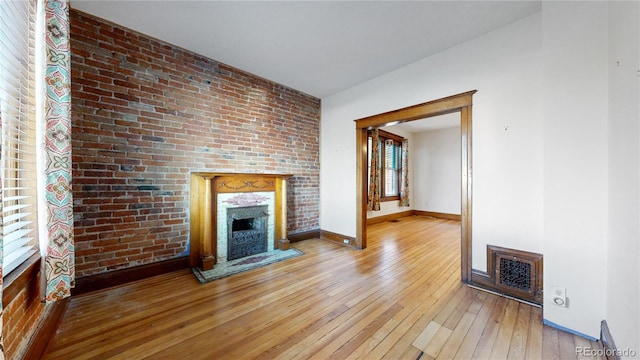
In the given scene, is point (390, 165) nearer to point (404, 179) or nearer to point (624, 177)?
point (404, 179)

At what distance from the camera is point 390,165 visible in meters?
6.59

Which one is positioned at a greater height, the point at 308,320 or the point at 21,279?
the point at 21,279

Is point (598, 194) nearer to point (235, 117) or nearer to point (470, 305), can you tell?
point (470, 305)

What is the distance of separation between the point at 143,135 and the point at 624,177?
12.8 ft

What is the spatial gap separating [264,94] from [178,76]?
46.2 inches

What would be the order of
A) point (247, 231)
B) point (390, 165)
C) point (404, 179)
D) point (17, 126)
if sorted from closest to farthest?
1. point (17, 126)
2. point (247, 231)
3. point (390, 165)
4. point (404, 179)

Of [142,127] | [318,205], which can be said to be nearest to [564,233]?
[318,205]

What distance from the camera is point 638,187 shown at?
113 centimetres

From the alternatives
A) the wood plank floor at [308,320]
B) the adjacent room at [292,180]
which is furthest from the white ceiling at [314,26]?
the wood plank floor at [308,320]

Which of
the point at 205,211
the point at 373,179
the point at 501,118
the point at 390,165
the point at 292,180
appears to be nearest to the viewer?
the point at 501,118

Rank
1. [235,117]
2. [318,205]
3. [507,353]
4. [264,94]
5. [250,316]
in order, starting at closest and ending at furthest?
[507,353]
[250,316]
[235,117]
[264,94]
[318,205]

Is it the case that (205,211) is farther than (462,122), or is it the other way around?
(205,211)

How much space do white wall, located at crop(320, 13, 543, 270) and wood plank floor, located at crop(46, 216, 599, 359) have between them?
69cm

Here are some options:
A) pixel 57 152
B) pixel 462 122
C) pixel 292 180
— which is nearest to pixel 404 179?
pixel 292 180
